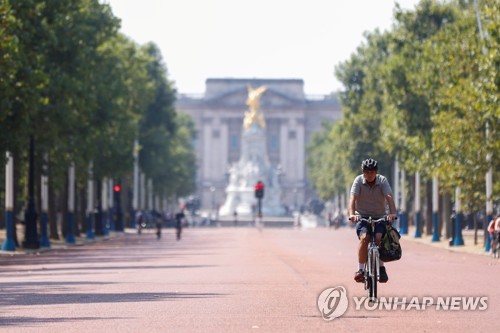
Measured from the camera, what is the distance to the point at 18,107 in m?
50.7

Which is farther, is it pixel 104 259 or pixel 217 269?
pixel 104 259

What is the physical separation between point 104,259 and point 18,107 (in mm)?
5922

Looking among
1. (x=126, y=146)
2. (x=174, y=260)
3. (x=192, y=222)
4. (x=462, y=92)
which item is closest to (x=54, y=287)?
(x=174, y=260)

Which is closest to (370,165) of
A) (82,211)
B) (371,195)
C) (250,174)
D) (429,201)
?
(371,195)

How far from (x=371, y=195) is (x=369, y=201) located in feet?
0.30

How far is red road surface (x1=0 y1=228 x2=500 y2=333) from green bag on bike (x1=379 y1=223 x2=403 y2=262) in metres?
0.84

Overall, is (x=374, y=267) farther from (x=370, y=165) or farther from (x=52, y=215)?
(x=52, y=215)

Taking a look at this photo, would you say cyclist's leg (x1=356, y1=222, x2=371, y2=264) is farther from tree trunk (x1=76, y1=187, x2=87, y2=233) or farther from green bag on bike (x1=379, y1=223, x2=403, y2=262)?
tree trunk (x1=76, y1=187, x2=87, y2=233)

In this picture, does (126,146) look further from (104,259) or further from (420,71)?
(104,259)

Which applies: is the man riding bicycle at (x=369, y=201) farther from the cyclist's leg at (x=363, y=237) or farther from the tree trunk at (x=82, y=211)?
the tree trunk at (x=82, y=211)

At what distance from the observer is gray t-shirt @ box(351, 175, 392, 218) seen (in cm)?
2231

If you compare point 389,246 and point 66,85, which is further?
point 66,85

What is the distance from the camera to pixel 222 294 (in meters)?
26.7

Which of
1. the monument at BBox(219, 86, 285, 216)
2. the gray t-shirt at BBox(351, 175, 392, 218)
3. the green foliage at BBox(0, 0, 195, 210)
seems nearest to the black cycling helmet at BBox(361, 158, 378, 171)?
the gray t-shirt at BBox(351, 175, 392, 218)
